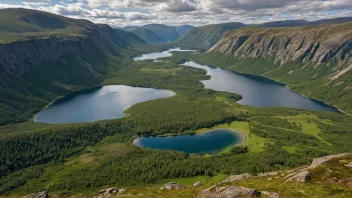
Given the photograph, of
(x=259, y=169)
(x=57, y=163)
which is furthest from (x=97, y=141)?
(x=259, y=169)

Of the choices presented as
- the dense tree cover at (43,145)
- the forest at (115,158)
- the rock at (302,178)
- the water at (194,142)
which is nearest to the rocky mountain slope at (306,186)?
the rock at (302,178)

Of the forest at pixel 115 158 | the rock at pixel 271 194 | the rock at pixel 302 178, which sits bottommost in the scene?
the forest at pixel 115 158

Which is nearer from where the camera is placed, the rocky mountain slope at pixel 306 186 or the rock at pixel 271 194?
the rock at pixel 271 194

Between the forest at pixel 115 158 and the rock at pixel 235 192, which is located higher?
the rock at pixel 235 192

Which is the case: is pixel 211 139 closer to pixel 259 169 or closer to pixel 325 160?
pixel 259 169

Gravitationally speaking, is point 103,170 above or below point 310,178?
below

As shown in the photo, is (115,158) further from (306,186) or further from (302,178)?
(306,186)

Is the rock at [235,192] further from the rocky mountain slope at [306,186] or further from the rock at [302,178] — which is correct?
the rock at [302,178]

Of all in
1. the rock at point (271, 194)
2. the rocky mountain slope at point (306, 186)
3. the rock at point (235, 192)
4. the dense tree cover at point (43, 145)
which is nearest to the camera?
the rock at point (271, 194)
